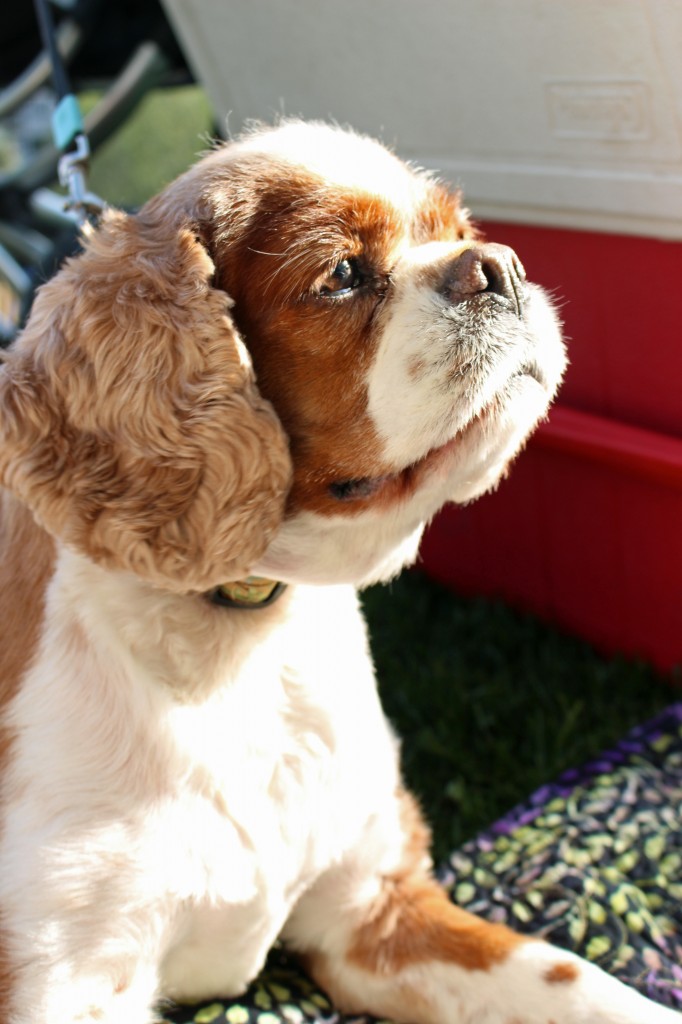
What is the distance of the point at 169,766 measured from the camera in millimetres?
1933

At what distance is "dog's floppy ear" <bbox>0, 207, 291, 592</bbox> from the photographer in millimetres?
1734

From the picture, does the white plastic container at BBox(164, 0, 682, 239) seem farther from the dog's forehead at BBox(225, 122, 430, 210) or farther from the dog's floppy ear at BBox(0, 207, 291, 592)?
the dog's floppy ear at BBox(0, 207, 291, 592)

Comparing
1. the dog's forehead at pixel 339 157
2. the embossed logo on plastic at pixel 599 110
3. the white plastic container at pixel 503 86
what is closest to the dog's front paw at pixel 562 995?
the dog's forehead at pixel 339 157

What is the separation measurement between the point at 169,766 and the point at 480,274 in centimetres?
93

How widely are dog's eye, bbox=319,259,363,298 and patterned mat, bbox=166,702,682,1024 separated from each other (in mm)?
1306

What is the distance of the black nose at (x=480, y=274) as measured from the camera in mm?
1800

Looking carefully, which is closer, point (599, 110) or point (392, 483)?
point (392, 483)

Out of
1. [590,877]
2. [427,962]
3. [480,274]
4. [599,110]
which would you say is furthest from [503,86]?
[427,962]

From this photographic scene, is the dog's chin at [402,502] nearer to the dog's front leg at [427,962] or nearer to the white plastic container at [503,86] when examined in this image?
the dog's front leg at [427,962]

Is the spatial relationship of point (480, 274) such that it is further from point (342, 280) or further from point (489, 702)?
point (489, 702)

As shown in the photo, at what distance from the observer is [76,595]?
6.34 feet

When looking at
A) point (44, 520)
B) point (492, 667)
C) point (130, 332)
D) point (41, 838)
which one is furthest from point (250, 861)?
point (492, 667)

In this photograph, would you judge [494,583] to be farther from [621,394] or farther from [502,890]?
[502,890]

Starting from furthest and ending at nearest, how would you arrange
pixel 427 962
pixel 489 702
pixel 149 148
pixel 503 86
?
pixel 149 148
pixel 489 702
pixel 503 86
pixel 427 962
